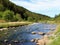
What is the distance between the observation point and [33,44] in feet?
131

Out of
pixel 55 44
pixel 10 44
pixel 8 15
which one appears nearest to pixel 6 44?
pixel 10 44

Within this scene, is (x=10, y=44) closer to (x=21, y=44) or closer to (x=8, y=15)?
(x=21, y=44)

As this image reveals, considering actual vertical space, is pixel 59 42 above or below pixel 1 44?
above

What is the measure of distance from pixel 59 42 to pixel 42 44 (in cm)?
1065

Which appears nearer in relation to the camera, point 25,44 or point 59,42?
point 59,42

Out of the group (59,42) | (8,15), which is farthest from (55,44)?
(8,15)

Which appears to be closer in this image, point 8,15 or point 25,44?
point 25,44

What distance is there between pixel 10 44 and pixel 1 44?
2107 millimetres

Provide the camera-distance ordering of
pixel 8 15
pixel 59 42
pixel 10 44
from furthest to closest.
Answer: pixel 8 15
pixel 10 44
pixel 59 42

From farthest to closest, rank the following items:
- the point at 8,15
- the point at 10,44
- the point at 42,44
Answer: the point at 8,15 < the point at 10,44 < the point at 42,44

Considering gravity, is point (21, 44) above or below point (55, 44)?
below

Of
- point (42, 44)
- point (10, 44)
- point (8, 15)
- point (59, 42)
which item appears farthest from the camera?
point (8, 15)

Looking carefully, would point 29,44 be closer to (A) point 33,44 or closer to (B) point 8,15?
(A) point 33,44

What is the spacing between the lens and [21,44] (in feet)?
133
